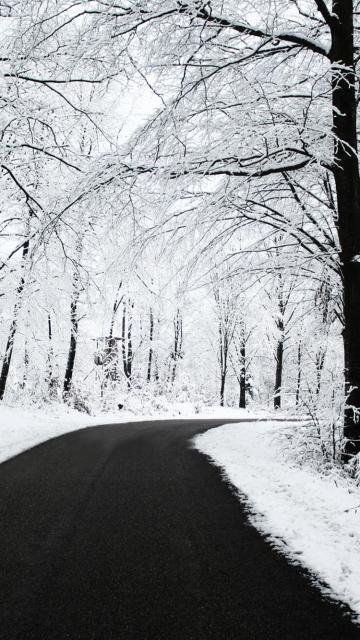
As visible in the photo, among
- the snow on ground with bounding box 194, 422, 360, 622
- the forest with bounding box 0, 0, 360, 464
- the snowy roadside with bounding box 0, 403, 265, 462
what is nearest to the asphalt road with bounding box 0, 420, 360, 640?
the snow on ground with bounding box 194, 422, 360, 622

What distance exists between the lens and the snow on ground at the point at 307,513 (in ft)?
11.4

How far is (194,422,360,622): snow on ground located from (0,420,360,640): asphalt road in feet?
0.62

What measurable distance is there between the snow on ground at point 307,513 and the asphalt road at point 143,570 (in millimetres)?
189

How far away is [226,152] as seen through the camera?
6223 mm

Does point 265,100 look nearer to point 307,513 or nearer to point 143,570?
point 307,513

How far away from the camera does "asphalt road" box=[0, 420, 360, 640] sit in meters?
2.66

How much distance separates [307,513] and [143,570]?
224cm

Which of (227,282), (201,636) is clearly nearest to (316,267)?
(227,282)

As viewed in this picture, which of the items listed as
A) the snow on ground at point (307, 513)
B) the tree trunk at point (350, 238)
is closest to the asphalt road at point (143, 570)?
the snow on ground at point (307, 513)

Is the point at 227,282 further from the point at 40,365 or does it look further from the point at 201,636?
the point at 40,365

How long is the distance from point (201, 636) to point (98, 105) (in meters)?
10.0

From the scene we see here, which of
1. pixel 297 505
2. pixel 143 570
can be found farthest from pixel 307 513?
pixel 143 570

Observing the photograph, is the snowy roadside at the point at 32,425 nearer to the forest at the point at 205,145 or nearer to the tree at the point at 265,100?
the forest at the point at 205,145

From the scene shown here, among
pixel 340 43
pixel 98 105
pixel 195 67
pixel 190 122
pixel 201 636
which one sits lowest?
pixel 201 636
